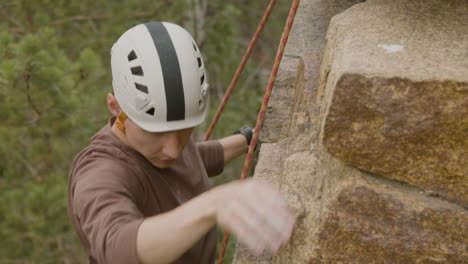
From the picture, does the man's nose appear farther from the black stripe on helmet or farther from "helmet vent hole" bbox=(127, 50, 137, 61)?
"helmet vent hole" bbox=(127, 50, 137, 61)

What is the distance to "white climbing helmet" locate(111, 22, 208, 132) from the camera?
1.89m

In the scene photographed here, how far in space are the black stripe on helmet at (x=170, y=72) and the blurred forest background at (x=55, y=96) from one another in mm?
830

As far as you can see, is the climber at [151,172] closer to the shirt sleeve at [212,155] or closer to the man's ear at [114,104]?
the man's ear at [114,104]

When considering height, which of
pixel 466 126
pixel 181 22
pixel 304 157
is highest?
pixel 466 126

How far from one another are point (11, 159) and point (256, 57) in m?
6.90

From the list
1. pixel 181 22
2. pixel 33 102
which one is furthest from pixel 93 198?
pixel 181 22

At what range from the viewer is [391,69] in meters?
1.40

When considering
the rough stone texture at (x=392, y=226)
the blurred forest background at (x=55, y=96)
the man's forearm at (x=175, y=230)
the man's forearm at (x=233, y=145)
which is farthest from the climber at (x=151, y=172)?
the blurred forest background at (x=55, y=96)

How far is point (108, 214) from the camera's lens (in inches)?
60.4

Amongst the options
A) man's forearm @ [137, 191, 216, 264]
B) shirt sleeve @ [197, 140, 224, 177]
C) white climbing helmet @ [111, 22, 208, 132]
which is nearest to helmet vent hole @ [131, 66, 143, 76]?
white climbing helmet @ [111, 22, 208, 132]

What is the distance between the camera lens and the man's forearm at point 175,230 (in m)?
1.30

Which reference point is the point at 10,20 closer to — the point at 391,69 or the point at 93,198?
the point at 93,198

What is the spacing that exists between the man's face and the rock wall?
0.49 metres

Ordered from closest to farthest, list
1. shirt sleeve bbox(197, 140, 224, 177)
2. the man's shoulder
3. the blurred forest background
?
the man's shoulder
shirt sleeve bbox(197, 140, 224, 177)
the blurred forest background
